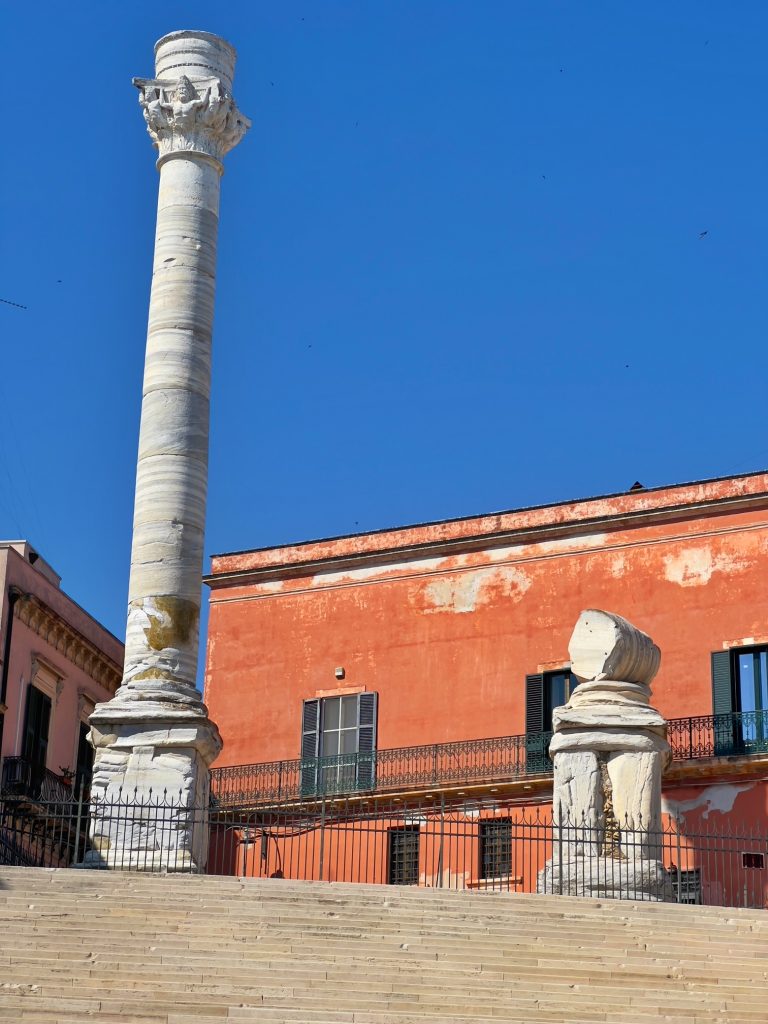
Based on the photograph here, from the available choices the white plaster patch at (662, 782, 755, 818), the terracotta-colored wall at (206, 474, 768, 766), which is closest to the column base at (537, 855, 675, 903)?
the white plaster patch at (662, 782, 755, 818)

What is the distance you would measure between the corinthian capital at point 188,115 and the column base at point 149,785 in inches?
276

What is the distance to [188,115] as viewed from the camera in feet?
82.5

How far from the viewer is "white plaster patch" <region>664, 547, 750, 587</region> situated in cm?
3060

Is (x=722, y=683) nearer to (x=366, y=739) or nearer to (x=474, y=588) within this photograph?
(x=474, y=588)

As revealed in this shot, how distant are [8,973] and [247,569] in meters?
18.3

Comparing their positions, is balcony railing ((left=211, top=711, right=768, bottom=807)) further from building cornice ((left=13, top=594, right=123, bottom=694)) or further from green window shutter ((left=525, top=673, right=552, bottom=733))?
building cornice ((left=13, top=594, right=123, bottom=694))

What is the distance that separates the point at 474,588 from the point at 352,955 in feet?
50.7

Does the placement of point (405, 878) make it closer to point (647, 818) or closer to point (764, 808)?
point (764, 808)

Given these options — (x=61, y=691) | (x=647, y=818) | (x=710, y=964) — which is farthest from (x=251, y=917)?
(x=61, y=691)

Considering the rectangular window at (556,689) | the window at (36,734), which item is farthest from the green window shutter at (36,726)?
the rectangular window at (556,689)

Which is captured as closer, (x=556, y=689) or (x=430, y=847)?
(x=430, y=847)

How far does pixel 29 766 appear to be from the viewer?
107 ft

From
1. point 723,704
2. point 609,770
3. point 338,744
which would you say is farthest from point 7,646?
point 609,770

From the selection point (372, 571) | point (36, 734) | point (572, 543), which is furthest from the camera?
point (36, 734)
